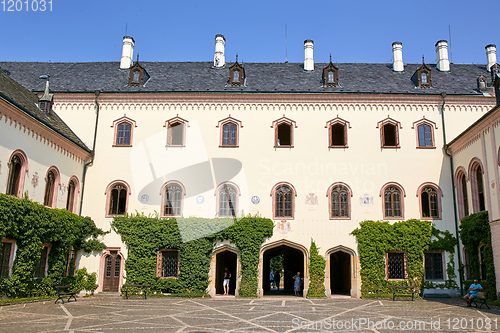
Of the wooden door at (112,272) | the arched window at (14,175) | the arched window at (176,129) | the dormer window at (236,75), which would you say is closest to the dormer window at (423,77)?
the dormer window at (236,75)

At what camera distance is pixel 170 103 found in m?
25.4

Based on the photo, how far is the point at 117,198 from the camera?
2428 cm

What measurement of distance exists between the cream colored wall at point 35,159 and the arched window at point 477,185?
19.5 m

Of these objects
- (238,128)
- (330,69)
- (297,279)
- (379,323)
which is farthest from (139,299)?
(330,69)

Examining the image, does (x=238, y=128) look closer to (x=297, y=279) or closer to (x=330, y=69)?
(x=330, y=69)

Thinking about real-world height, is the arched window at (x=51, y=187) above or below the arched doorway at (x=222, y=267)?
above

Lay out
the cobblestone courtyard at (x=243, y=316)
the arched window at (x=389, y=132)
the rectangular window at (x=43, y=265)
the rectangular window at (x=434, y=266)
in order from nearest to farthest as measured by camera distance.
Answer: the cobblestone courtyard at (x=243, y=316) → the rectangular window at (x=43, y=265) → the rectangular window at (x=434, y=266) → the arched window at (x=389, y=132)

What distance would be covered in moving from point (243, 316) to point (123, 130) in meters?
13.8

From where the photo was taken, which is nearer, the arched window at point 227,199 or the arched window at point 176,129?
the arched window at point 227,199

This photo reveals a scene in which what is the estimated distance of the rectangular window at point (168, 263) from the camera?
23266 millimetres

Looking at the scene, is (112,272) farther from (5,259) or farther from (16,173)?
(16,173)

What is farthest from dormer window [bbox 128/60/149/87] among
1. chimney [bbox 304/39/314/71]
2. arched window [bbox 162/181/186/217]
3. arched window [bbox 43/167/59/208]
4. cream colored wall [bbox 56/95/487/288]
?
chimney [bbox 304/39/314/71]

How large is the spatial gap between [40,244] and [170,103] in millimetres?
10043

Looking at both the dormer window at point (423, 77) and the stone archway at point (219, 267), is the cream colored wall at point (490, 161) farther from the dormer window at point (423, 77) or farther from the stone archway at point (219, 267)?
the stone archway at point (219, 267)
